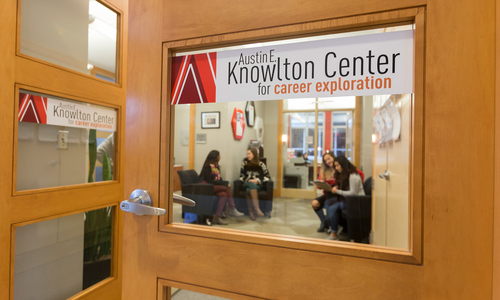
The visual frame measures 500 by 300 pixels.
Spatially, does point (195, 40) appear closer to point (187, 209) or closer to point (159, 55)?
point (159, 55)

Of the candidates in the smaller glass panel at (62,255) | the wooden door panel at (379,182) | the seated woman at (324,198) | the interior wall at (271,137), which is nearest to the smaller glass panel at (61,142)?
the smaller glass panel at (62,255)

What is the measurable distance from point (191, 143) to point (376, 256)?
795 mm

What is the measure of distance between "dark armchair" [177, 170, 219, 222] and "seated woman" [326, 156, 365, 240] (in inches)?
22.8

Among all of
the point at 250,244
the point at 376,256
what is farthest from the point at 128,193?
the point at 376,256

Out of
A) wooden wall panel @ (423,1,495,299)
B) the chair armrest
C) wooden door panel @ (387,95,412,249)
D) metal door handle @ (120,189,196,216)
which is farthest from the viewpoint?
the chair armrest

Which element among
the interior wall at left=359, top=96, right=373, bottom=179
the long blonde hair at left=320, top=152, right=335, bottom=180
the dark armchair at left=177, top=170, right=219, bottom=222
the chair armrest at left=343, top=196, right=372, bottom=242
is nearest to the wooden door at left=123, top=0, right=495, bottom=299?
the dark armchair at left=177, top=170, right=219, bottom=222

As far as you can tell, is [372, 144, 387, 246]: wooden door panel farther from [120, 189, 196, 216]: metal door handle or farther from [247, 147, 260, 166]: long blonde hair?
[120, 189, 196, 216]: metal door handle

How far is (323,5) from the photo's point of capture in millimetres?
710

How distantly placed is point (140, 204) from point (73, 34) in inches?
56.8

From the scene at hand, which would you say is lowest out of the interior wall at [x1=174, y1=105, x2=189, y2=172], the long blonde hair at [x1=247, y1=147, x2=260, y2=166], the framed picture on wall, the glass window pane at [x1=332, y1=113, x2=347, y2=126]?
the long blonde hair at [x1=247, y1=147, x2=260, y2=166]

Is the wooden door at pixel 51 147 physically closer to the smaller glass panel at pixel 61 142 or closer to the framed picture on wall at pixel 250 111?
the smaller glass panel at pixel 61 142

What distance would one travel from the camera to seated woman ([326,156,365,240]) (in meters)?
1.40

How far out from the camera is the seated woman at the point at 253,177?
1.50 metres

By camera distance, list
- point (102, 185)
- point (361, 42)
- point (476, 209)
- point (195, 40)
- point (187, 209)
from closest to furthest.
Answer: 1. point (476, 209)
2. point (361, 42)
3. point (195, 40)
4. point (187, 209)
5. point (102, 185)
